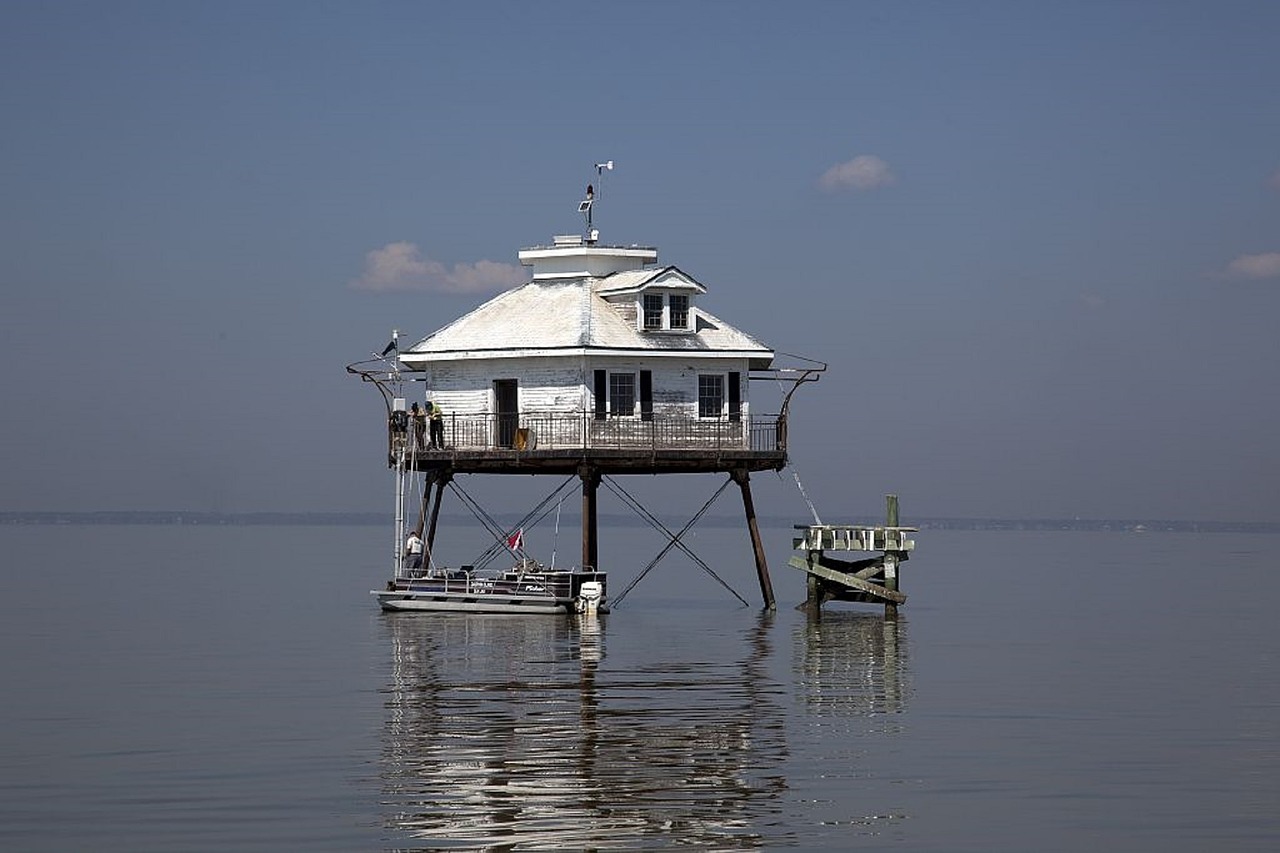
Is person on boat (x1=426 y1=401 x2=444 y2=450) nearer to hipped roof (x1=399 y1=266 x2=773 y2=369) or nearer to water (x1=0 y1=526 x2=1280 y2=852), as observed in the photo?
hipped roof (x1=399 y1=266 x2=773 y2=369)

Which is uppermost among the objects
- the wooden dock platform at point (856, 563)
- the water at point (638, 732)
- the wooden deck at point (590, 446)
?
the wooden deck at point (590, 446)

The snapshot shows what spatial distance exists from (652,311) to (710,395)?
9.66ft

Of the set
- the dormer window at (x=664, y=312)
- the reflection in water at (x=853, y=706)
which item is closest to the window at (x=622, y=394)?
the dormer window at (x=664, y=312)

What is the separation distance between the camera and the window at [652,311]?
192ft

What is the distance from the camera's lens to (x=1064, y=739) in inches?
1412

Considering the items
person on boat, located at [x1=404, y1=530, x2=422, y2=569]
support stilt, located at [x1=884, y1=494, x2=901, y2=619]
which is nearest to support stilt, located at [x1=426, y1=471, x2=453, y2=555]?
person on boat, located at [x1=404, y1=530, x2=422, y2=569]

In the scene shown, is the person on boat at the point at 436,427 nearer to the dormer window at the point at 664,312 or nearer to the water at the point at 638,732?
the water at the point at 638,732

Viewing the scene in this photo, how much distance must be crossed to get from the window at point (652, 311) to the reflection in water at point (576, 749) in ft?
39.4

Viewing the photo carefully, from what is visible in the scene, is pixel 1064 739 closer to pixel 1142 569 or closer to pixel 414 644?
pixel 414 644

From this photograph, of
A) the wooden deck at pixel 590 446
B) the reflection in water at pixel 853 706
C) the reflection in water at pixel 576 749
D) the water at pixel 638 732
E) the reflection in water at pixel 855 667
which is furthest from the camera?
the wooden deck at pixel 590 446

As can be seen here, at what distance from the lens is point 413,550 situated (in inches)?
2345

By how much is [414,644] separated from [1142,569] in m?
91.7

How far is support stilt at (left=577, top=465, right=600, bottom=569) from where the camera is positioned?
186 ft

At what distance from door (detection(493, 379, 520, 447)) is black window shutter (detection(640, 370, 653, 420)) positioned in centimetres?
354
